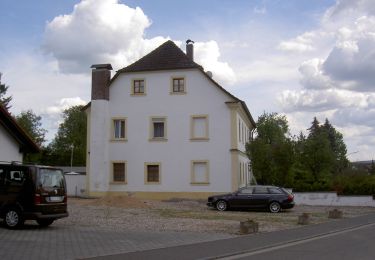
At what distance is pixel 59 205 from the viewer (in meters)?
16.7

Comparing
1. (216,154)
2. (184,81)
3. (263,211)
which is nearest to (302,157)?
(216,154)

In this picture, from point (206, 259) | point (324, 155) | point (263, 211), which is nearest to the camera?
point (206, 259)

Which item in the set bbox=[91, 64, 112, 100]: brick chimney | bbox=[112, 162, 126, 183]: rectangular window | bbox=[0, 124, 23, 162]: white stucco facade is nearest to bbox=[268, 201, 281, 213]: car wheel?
bbox=[0, 124, 23, 162]: white stucco facade

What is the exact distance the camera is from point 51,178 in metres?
16.6

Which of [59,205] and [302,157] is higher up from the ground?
[302,157]

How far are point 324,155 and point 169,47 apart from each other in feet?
49.7

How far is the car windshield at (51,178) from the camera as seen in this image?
637 inches

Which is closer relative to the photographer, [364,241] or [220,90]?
[364,241]

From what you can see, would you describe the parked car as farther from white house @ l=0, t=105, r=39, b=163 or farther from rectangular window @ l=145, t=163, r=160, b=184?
white house @ l=0, t=105, r=39, b=163

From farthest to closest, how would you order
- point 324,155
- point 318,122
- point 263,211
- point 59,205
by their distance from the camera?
point 318,122
point 324,155
point 263,211
point 59,205

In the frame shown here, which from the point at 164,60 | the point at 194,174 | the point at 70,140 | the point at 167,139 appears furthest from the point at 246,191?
the point at 70,140

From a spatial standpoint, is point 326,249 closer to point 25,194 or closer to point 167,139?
point 25,194

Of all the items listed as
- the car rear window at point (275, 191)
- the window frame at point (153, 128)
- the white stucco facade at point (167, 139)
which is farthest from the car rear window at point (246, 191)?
the window frame at point (153, 128)

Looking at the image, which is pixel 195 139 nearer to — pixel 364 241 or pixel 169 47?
pixel 169 47
